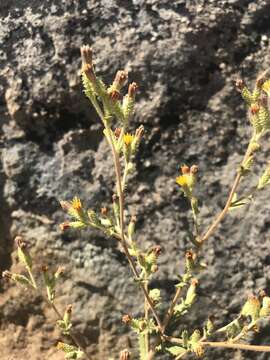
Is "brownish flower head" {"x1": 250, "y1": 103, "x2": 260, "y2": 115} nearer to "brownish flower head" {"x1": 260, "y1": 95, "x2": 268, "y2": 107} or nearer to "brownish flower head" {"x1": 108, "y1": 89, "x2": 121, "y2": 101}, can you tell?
"brownish flower head" {"x1": 260, "y1": 95, "x2": 268, "y2": 107}

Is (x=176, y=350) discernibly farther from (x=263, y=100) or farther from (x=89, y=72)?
(x=89, y=72)

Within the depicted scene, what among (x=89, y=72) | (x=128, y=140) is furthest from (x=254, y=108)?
(x=89, y=72)

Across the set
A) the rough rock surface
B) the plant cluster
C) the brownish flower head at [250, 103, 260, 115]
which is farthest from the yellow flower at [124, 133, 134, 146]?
the rough rock surface

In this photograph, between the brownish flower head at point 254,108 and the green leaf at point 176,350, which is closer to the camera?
the brownish flower head at point 254,108

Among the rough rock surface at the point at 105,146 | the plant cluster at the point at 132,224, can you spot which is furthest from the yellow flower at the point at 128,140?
the rough rock surface at the point at 105,146

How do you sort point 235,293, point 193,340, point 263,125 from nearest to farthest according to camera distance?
point 263,125, point 193,340, point 235,293

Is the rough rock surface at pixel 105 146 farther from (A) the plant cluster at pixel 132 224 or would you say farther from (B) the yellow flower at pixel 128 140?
(B) the yellow flower at pixel 128 140

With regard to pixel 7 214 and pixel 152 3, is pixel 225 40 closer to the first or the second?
pixel 152 3

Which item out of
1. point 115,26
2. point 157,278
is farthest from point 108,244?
point 115,26
